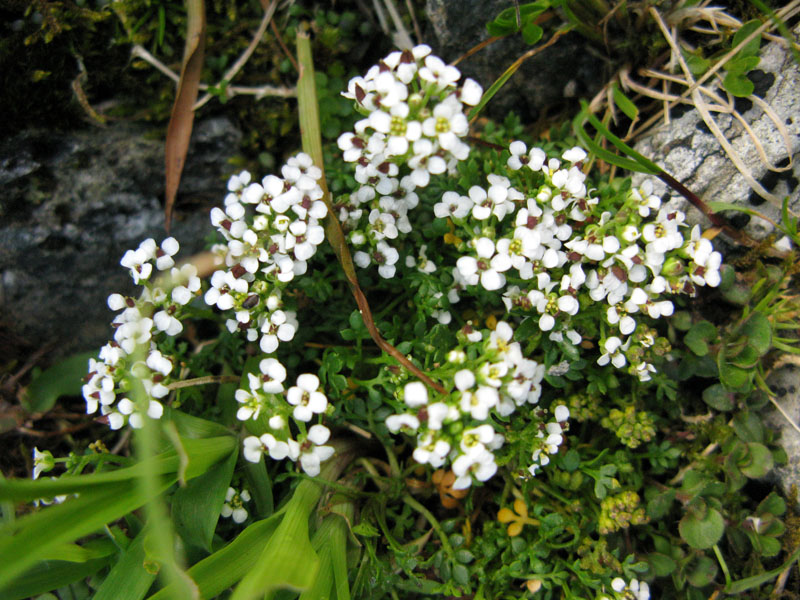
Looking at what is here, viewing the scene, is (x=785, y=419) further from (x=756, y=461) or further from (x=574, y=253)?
(x=574, y=253)

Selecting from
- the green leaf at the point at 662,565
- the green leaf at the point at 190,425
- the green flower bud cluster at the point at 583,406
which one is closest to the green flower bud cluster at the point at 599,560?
the green leaf at the point at 662,565

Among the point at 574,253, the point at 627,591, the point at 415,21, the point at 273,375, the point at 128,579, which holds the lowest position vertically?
the point at 128,579

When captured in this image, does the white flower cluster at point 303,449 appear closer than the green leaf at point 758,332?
Yes

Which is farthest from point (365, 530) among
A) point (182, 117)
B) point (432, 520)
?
point (182, 117)

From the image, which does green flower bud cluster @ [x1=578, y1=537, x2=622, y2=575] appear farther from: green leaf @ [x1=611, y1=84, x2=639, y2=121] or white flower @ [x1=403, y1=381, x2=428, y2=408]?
green leaf @ [x1=611, y1=84, x2=639, y2=121]

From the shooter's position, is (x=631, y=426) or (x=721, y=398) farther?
(x=721, y=398)

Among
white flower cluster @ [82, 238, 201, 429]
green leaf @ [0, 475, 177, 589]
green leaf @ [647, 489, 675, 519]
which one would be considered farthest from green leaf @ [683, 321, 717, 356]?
green leaf @ [0, 475, 177, 589]

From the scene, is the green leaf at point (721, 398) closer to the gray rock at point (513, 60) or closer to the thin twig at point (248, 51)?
the gray rock at point (513, 60)
